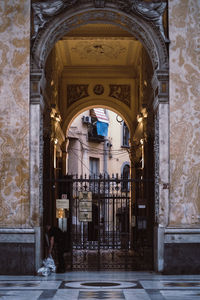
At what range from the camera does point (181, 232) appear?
51.4 ft

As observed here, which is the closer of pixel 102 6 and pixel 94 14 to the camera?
pixel 102 6

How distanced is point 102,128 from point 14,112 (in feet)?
77.5

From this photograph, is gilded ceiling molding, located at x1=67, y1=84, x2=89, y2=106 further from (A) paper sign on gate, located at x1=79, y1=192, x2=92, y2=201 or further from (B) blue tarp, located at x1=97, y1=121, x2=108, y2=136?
(B) blue tarp, located at x1=97, y1=121, x2=108, y2=136

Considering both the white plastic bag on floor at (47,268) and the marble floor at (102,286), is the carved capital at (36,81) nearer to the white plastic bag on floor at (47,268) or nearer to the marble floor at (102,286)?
the white plastic bag on floor at (47,268)

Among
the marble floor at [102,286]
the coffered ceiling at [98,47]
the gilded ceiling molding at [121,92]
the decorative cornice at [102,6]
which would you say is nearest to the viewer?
the marble floor at [102,286]

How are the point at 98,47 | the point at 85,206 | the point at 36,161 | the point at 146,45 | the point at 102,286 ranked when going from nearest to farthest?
the point at 102,286, the point at 36,161, the point at 146,45, the point at 85,206, the point at 98,47

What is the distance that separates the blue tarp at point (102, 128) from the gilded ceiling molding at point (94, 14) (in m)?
22.3

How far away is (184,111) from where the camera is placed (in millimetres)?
16156

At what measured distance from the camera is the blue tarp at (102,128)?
39.2 metres

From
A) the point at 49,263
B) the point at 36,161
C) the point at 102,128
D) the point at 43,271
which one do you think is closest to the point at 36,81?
the point at 36,161

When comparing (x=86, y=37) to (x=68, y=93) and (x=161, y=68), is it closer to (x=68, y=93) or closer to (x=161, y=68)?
(x=68, y=93)

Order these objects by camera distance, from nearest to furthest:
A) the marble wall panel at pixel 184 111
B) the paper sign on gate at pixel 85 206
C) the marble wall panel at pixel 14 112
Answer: the marble wall panel at pixel 14 112 < the marble wall panel at pixel 184 111 < the paper sign on gate at pixel 85 206

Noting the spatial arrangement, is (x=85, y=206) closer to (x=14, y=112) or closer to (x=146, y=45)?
(x=14, y=112)

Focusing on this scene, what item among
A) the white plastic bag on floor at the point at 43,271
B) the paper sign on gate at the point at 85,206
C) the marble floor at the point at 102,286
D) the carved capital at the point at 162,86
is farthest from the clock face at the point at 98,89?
the white plastic bag on floor at the point at 43,271
